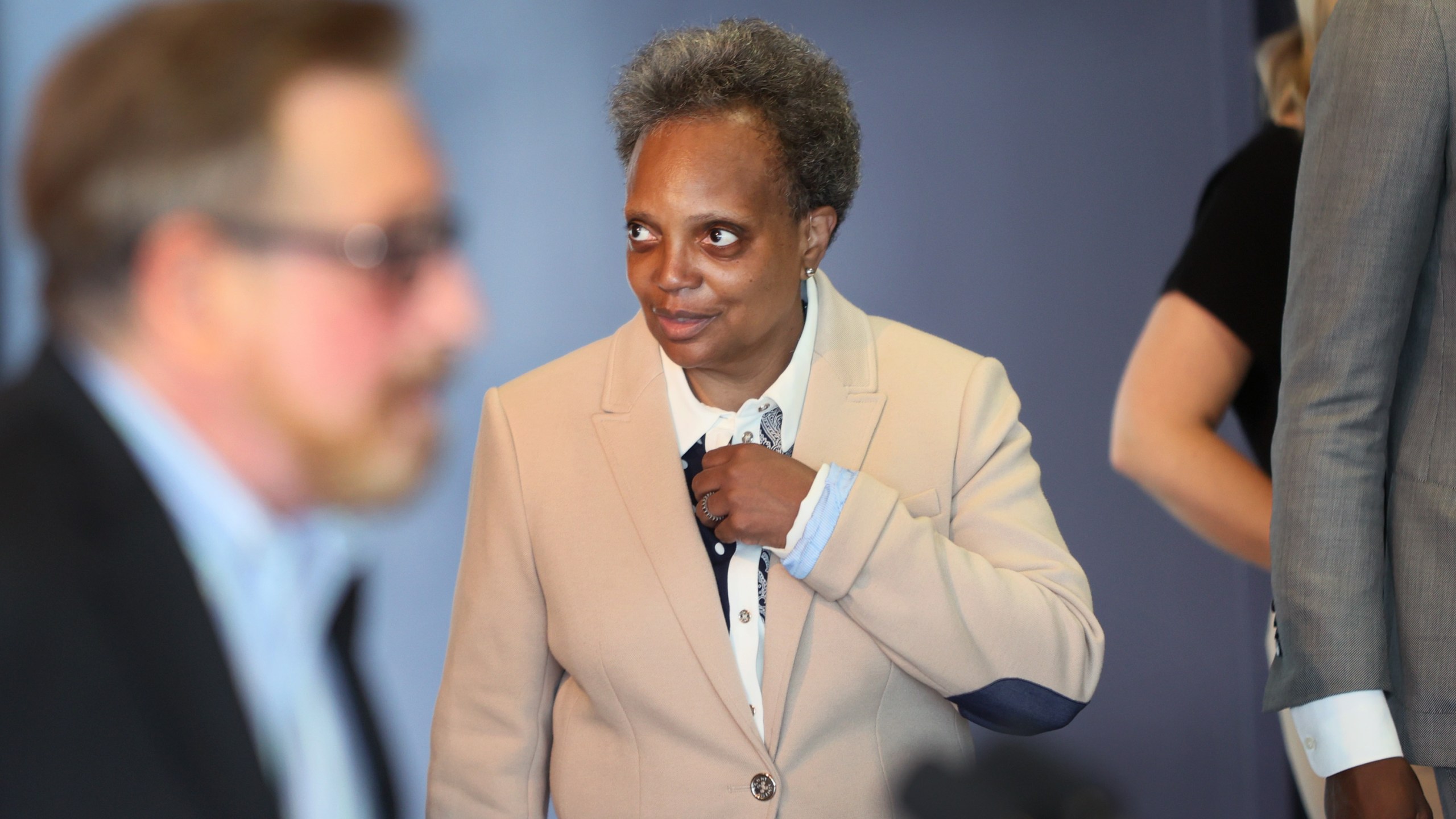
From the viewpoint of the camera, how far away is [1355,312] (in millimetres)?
1595

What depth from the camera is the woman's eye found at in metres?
1.86

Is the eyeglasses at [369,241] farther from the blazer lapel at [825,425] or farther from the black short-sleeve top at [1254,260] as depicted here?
the black short-sleeve top at [1254,260]

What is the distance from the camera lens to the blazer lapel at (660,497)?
5.99 feet

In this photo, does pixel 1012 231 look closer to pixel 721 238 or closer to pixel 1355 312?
pixel 721 238

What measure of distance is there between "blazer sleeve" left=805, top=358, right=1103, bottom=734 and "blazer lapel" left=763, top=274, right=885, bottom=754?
65 millimetres

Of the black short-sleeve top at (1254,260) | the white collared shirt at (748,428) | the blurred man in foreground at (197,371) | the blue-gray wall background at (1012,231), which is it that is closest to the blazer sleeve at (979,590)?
the white collared shirt at (748,428)

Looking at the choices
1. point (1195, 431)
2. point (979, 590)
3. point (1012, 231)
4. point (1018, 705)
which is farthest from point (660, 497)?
point (1012, 231)

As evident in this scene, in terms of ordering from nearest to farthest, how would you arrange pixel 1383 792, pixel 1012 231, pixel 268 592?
pixel 268 592 < pixel 1383 792 < pixel 1012 231

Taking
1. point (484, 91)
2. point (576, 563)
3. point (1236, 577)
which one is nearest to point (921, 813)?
point (576, 563)

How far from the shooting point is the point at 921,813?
0.93m

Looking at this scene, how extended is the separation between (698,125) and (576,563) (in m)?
0.64

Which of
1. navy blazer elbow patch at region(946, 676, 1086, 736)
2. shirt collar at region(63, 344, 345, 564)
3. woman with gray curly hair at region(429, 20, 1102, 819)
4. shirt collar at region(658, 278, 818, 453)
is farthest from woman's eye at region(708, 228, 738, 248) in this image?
shirt collar at region(63, 344, 345, 564)

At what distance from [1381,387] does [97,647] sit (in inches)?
55.8

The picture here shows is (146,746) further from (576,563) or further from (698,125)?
(698,125)
